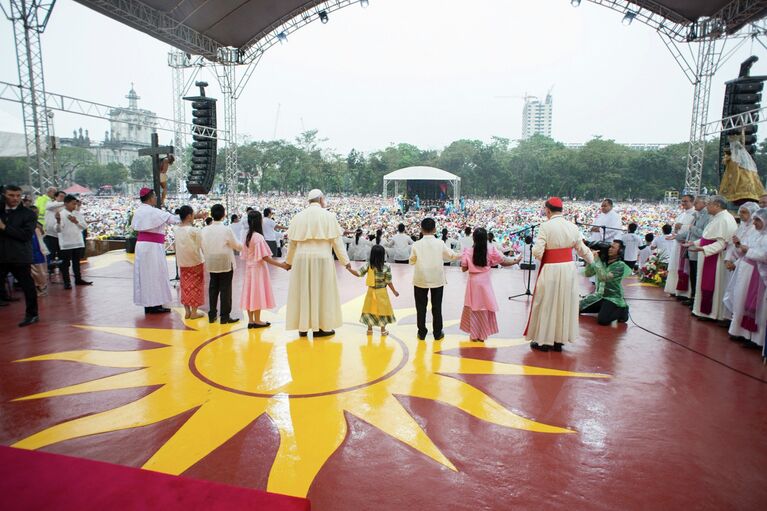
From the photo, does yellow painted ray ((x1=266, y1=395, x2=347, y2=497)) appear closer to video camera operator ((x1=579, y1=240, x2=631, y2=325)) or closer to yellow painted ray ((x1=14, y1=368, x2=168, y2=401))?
yellow painted ray ((x1=14, y1=368, x2=168, y2=401))

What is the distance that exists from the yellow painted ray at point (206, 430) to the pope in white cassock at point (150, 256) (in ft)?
9.89

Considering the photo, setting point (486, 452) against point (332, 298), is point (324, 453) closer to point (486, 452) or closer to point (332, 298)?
point (486, 452)

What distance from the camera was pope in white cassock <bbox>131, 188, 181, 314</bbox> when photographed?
227 inches

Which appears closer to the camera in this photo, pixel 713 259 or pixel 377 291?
pixel 377 291

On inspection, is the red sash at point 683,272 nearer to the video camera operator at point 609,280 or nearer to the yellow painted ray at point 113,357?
the video camera operator at point 609,280

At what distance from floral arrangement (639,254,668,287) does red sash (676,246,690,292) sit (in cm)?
133

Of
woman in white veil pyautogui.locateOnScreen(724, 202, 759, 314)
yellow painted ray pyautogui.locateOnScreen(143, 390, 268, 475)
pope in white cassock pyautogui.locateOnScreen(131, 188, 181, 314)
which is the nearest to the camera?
yellow painted ray pyautogui.locateOnScreen(143, 390, 268, 475)

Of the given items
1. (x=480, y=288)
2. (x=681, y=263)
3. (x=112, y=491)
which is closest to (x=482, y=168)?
(x=681, y=263)

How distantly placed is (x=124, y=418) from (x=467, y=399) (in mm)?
2650

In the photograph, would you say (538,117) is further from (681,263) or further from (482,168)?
(681,263)

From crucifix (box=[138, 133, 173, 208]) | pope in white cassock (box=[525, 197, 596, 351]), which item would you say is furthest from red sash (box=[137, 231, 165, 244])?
pope in white cassock (box=[525, 197, 596, 351])

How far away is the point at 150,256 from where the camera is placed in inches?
232

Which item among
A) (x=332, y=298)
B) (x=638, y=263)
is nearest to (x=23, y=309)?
(x=332, y=298)

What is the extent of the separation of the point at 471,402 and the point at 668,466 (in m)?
1.35
